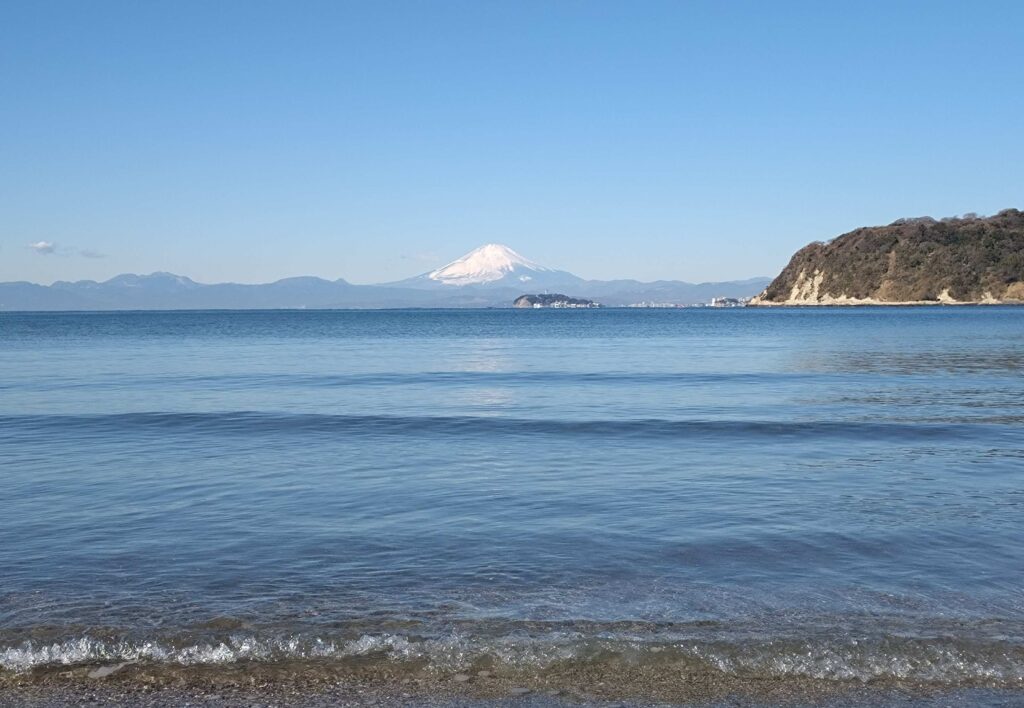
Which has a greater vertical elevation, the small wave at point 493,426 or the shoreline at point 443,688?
the shoreline at point 443,688

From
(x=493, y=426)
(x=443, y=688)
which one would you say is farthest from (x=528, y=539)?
(x=493, y=426)

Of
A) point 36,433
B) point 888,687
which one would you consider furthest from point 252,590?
point 36,433

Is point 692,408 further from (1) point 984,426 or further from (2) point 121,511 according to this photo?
(2) point 121,511

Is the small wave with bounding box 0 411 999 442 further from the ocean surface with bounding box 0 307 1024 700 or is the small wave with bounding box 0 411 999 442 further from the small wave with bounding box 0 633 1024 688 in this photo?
the small wave with bounding box 0 633 1024 688

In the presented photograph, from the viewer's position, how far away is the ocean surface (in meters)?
7.24

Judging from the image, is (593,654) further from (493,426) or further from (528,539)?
(493,426)

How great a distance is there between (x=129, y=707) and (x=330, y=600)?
2205mm

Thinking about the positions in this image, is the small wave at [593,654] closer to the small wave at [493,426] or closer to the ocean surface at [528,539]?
the ocean surface at [528,539]

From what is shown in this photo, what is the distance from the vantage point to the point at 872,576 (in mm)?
9039

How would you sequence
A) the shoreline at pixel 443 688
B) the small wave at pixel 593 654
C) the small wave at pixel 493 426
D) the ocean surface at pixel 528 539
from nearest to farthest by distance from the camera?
the shoreline at pixel 443 688
the small wave at pixel 593 654
the ocean surface at pixel 528 539
the small wave at pixel 493 426

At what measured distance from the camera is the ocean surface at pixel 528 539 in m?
7.24

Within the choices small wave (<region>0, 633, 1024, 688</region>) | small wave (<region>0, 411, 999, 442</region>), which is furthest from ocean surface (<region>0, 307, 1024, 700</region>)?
small wave (<region>0, 411, 999, 442</region>)

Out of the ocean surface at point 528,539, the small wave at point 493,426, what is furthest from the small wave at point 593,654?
→ the small wave at point 493,426

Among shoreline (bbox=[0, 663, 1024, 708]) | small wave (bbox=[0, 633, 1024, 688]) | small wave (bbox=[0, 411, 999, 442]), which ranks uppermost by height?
small wave (bbox=[0, 633, 1024, 688])
